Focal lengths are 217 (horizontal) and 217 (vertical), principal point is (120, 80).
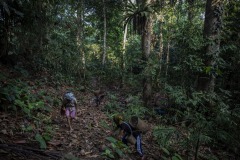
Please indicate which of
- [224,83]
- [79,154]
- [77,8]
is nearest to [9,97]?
[79,154]

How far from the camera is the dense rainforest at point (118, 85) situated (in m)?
4.90

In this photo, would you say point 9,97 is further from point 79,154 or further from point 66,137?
point 79,154

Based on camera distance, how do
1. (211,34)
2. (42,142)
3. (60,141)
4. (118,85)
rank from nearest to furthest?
1. (42,142)
2. (60,141)
3. (211,34)
4. (118,85)

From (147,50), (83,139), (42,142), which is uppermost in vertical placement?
(147,50)

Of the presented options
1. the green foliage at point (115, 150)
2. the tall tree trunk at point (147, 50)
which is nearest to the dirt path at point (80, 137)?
the green foliage at point (115, 150)

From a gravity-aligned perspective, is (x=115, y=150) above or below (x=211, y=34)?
below

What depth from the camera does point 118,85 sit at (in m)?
17.8

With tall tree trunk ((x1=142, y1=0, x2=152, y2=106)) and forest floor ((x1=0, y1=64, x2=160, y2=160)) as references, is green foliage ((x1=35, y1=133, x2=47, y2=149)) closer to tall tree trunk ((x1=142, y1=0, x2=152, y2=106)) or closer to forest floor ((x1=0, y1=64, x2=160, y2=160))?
forest floor ((x1=0, y1=64, x2=160, y2=160))

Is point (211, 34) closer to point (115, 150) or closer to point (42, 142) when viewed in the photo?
point (115, 150)

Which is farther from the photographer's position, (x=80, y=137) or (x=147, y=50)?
(x=147, y=50)

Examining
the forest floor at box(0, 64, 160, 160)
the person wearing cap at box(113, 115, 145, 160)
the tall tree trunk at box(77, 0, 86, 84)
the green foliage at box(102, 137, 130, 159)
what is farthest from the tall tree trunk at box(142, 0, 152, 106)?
the green foliage at box(102, 137, 130, 159)

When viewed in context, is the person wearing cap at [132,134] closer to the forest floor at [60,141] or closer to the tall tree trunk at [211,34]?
the forest floor at [60,141]

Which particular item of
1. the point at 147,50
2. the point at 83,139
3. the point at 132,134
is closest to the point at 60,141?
the point at 83,139

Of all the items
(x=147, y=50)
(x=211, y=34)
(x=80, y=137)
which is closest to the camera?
(x=80, y=137)
